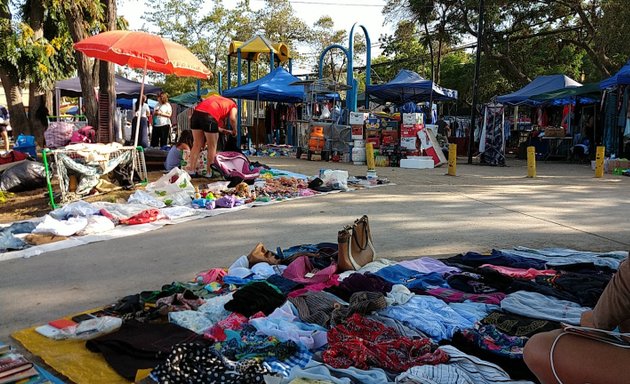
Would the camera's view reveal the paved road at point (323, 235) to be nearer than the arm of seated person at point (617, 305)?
No

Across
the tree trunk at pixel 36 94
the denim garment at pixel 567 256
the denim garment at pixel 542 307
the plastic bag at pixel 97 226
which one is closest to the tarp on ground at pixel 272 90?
the tree trunk at pixel 36 94

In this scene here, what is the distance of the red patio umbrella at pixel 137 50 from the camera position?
8156 millimetres

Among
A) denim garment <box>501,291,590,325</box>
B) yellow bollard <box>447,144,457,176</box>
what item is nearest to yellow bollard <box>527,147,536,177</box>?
yellow bollard <box>447,144,457,176</box>

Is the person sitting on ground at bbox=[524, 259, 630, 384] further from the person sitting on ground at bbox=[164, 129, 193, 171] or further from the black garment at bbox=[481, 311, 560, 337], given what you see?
the person sitting on ground at bbox=[164, 129, 193, 171]

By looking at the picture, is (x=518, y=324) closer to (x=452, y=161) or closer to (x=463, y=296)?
(x=463, y=296)

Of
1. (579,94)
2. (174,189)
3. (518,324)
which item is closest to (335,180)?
(174,189)

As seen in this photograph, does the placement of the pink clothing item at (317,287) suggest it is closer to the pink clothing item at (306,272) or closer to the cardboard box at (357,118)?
the pink clothing item at (306,272)

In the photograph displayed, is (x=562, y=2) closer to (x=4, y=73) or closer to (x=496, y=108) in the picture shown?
(x=496, y=108)

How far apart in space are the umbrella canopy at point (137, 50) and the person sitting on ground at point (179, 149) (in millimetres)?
1814

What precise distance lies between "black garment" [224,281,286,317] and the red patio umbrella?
578 centimetres

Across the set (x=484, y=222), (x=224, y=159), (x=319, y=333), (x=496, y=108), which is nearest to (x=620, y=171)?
(x=496, y=108)

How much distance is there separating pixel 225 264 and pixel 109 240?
1866 millimetres

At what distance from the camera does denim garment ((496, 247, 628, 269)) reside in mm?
4449

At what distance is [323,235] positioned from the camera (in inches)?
239
